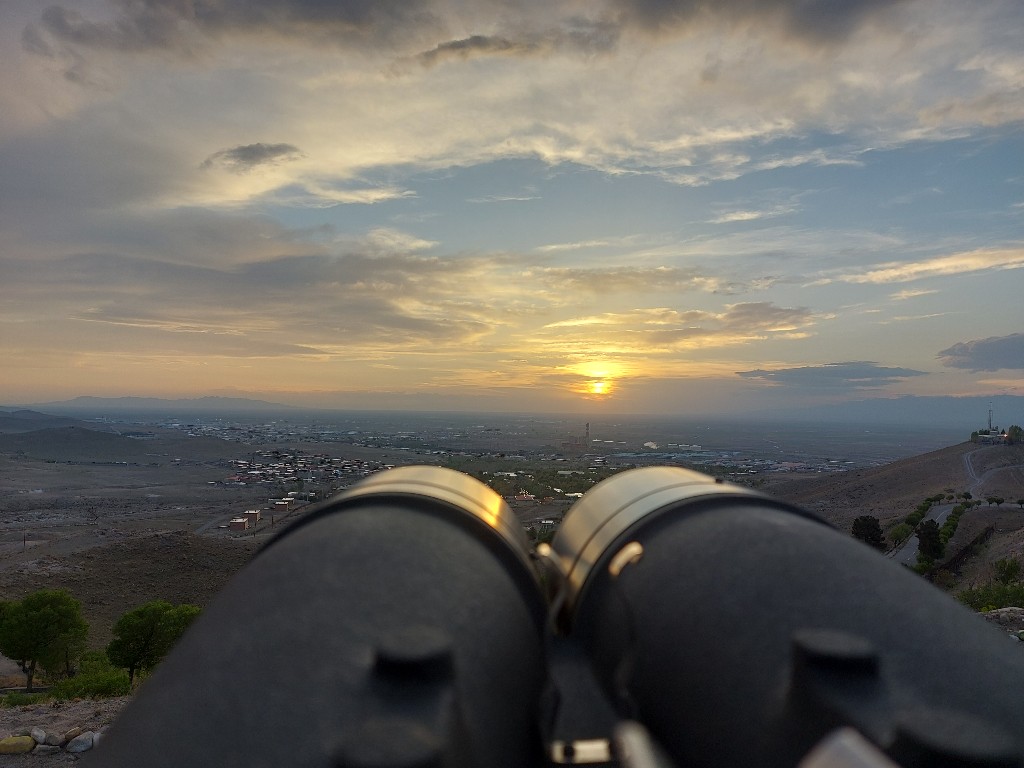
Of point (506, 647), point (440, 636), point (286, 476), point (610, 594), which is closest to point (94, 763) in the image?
point (440, 636)

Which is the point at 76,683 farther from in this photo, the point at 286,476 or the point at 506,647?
the point at 286,476

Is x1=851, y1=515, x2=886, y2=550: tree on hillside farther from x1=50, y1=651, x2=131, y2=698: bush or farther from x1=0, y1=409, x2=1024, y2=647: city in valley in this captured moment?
x1=50, y1=651, x2=131, y2=698: bush

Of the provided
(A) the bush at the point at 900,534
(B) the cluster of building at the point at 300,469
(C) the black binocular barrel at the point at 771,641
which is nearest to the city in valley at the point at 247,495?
(B) the cluster of building at the point at 300,469

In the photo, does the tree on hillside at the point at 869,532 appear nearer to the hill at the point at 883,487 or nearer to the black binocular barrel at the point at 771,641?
the hill at the point at 883,487

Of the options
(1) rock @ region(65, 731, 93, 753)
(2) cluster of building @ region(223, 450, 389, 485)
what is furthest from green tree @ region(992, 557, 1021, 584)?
(2) cluster of building @ region(223, 450, 389, 485)

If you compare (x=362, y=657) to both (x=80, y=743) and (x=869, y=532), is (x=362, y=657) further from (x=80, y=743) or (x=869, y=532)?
(x=869, y=532)

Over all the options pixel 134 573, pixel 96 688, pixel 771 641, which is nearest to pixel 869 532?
pixel 96 688
